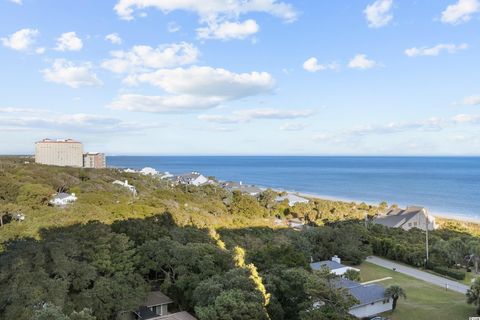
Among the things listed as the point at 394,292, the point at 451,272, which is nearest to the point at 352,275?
the point at 394,292

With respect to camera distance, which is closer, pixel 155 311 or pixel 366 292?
pixel 155 311

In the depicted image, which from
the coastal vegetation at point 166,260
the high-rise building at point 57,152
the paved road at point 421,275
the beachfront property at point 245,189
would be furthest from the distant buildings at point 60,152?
the paved road at point 421,275

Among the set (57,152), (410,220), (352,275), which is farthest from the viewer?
(57,152)

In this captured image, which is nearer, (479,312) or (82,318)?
(82,318)

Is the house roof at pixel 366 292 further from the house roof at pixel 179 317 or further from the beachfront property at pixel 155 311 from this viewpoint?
the beachfront property at pixel 155 311

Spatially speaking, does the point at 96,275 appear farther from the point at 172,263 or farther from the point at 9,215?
the point at 9,215

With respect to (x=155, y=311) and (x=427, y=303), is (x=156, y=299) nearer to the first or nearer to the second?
(x=155, y=311)

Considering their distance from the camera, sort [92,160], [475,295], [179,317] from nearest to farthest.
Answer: [179,317]
[475,295]
[92,160]

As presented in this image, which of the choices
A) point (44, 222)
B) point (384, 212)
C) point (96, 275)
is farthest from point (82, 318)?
point (384, 212)
